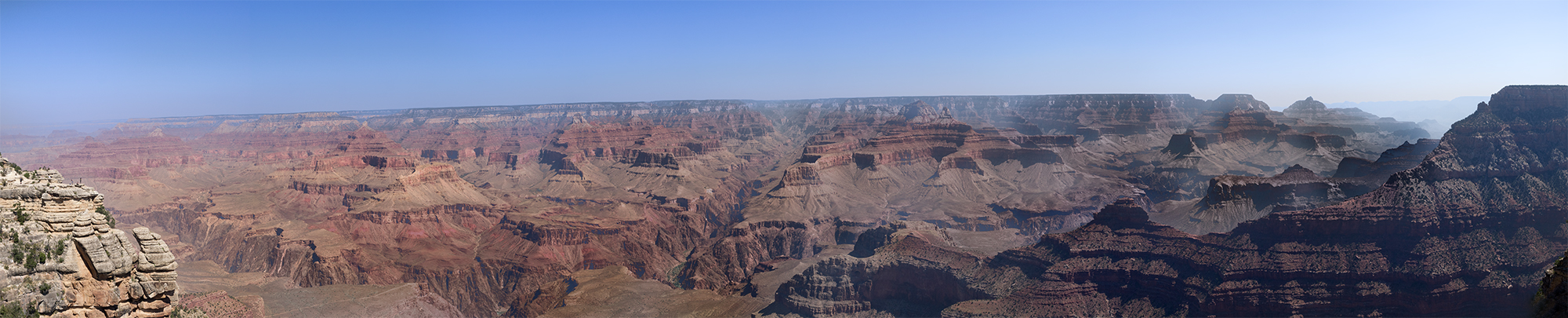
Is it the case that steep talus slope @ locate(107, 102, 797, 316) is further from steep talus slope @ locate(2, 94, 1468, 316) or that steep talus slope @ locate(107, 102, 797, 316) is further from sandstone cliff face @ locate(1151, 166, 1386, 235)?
sandstone cliff face @ locate(1151, 166, 1386, 235)

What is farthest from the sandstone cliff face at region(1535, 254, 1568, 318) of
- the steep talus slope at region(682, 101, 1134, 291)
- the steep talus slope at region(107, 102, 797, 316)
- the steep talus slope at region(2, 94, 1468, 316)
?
the steep talus slope at region(107, 102, 797, 316)

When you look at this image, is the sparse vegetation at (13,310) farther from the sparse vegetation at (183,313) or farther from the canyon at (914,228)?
the sparse vegetation at (183,313)

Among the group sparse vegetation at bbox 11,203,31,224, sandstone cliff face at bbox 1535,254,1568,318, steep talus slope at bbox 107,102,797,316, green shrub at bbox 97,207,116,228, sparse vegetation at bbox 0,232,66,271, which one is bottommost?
steep talus slope at bbox 107,102,797,316

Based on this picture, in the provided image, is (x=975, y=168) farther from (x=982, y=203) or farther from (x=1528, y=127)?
(x=1528, y=127)

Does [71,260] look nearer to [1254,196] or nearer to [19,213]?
[19,213]

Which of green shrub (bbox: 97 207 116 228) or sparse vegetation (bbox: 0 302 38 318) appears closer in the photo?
sparse vegetation (bbox: 0 302 38 318)

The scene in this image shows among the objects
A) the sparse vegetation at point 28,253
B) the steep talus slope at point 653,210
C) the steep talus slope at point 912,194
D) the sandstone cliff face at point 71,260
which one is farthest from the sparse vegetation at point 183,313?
the steep talus slope at point 912,194
